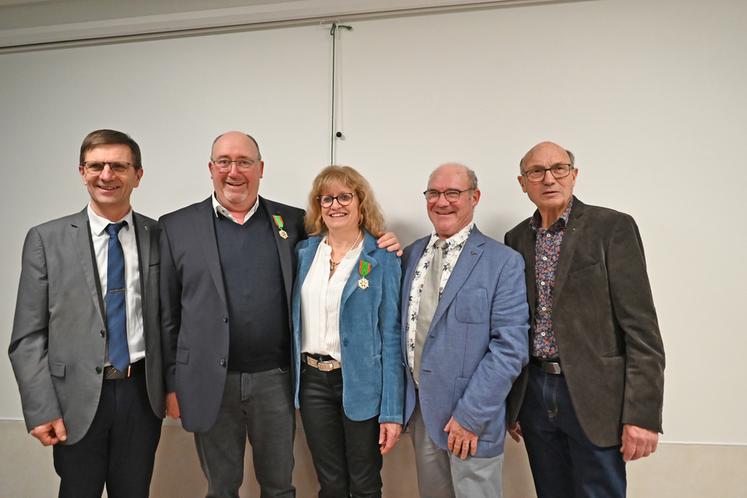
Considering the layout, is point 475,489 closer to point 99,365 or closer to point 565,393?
point 565,393

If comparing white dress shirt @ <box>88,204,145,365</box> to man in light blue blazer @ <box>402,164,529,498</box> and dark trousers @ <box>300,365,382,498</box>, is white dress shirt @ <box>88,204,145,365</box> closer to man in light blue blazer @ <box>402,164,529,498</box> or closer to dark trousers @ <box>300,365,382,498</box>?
dark trousers @ <box>300,365,382,498</box>

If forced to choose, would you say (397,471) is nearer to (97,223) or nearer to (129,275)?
(129,275)

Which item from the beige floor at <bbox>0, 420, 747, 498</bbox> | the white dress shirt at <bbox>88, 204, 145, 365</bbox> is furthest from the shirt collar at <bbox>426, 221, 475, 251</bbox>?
the white dress shirt at <bbox>88, 204, 145, 365</bbox>

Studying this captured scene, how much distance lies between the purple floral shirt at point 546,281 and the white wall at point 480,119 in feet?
1.67

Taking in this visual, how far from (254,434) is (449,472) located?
2.82 ft

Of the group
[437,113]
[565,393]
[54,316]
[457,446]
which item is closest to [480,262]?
[565,393]

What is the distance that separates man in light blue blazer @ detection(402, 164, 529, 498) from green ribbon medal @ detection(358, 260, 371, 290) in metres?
0.19

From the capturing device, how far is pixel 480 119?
2.30m

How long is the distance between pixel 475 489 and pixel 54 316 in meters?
1.76

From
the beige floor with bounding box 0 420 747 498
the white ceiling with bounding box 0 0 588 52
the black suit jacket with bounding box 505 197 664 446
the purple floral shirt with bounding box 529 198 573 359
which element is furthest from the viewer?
the white ceiling with bounding box 0 0 588 52

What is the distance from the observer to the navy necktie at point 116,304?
1715 millimetres

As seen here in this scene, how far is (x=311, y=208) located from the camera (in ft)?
6.65

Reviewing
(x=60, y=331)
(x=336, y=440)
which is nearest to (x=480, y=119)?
(x=336, y=440)

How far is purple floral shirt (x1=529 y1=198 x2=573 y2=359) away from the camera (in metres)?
1.68
